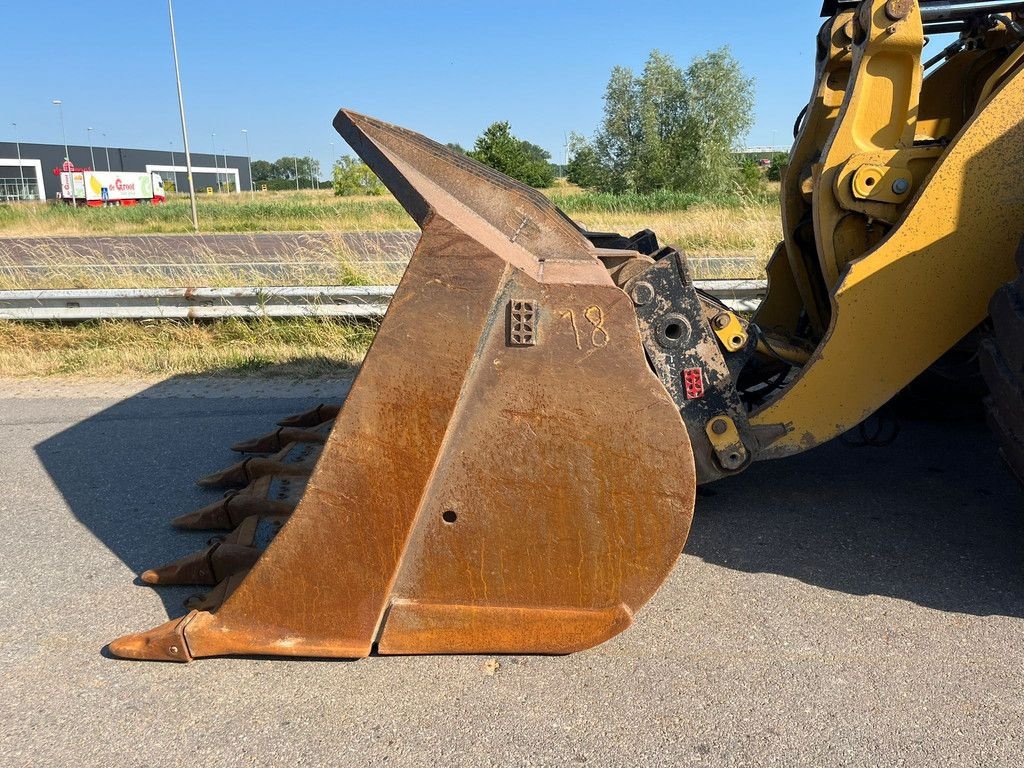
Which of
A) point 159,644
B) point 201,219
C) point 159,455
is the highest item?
point 201,219

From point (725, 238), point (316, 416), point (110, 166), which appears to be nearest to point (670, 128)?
point (725, 238)

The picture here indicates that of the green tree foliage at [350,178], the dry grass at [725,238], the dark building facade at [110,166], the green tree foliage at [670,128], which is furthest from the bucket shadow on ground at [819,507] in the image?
the dark building facade at [110,166]

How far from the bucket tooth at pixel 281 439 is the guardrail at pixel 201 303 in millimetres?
2387

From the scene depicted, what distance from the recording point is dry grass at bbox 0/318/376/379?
613cm

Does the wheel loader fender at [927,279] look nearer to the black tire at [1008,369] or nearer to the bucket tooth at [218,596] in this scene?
the black tire at [1008,369]

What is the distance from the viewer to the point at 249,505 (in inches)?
129

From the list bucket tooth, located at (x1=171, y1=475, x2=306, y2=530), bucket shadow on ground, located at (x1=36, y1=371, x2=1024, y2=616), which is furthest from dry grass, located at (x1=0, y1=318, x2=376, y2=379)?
bucket tooth, located at (x1=171, y1=475, x2=306, y2=530)

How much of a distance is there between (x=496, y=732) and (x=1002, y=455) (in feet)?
5.95

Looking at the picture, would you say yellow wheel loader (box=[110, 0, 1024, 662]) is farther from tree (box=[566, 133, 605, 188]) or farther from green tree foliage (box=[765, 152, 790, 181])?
tree (box=[566, 133, 605, 188])

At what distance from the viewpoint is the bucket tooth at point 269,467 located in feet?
11.8

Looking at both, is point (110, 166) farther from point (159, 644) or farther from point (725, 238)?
point (159, 644)

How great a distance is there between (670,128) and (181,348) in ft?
129

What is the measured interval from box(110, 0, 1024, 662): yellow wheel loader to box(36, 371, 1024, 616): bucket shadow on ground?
1.62ft

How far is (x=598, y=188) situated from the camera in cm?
4309
